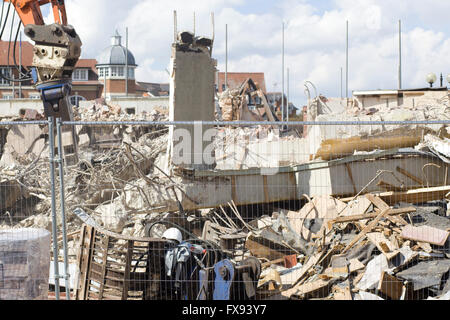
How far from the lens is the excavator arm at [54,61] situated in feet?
29.7

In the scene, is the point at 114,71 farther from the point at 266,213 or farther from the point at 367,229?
the point at 367,229

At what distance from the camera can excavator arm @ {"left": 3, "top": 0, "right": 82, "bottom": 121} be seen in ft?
29.7

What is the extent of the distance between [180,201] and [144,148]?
450 centimetres

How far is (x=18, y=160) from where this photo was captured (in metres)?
16.0

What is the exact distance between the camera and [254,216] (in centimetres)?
995

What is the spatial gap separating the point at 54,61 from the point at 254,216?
159 inches

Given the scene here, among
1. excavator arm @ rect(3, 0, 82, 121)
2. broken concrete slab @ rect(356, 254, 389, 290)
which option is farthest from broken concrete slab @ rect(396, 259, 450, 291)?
excavator arm @ rect(3, 0, 82, 121)

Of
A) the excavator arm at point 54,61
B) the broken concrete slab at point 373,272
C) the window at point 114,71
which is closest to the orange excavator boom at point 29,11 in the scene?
the excavator arm at point 54,61

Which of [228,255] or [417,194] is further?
[417,194]

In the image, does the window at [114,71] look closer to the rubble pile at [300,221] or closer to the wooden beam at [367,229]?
the rubble pile at [300,221]

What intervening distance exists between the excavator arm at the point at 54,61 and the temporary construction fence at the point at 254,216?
0.59 m

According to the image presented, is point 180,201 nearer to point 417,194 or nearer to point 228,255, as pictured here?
point 228,255

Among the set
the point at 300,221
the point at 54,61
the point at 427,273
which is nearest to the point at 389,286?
the point at 427,273
